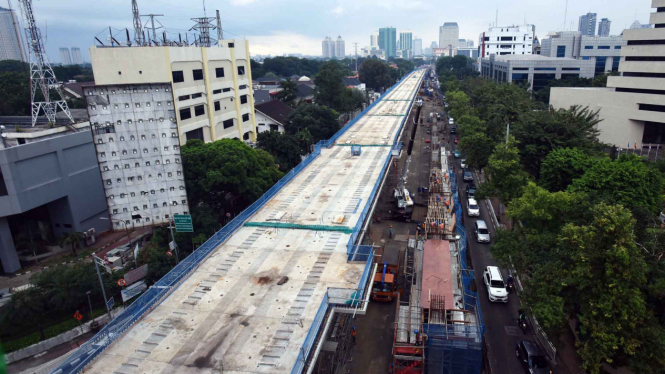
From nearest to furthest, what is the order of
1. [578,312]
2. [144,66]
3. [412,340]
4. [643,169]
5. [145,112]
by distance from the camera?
1. [578,312]
2. [412,340]
3. [643,169]
4. [145,112]
5. [144,66]

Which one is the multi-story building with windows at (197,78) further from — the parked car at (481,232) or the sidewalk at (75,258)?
the parked car at (481,232)

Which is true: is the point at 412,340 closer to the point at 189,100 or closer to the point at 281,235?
the point at 281,235

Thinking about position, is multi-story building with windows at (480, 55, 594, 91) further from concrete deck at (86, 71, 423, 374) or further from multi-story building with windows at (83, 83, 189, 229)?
multi-story building with windows at (83, 83, 189, 229)

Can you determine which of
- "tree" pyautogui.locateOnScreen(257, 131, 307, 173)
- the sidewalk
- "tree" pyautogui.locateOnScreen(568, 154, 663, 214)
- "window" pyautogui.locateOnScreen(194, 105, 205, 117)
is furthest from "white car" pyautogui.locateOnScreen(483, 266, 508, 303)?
"window" pyautogui.locateOnScreen(194, 105, 205, 117)

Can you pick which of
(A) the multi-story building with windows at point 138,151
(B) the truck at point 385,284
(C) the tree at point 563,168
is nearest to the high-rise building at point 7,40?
(A) the multi-story building with windows at point 138,151

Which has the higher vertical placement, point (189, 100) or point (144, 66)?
point (144, 66)

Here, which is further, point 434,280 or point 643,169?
point 643,169

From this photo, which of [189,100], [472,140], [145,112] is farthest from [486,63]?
[145,112]

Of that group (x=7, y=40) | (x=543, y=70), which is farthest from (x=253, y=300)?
(x=7, y=40)
